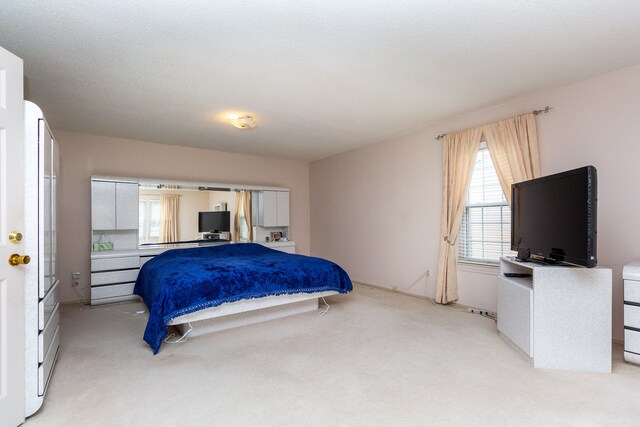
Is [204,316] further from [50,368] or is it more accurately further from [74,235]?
[74,235]

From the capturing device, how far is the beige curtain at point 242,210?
20.2 ft

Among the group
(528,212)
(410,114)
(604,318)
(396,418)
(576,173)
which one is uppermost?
(410,114)

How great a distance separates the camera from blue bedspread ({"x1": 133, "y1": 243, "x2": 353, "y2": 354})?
9.78 feet

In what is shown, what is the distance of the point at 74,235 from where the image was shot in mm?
4867

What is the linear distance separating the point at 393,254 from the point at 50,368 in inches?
171

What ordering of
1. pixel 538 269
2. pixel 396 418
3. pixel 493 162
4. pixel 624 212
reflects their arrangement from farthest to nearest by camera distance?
pixel 493 162 → pixel 624 212 → pixel 538 269 → pixel 396 418

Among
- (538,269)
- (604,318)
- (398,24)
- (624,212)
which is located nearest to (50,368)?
(398,24)

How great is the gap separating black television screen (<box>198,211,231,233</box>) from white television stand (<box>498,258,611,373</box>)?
15.7ft

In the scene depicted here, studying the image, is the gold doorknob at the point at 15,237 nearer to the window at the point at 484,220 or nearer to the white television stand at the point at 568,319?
the white television stand at the point at 568,319

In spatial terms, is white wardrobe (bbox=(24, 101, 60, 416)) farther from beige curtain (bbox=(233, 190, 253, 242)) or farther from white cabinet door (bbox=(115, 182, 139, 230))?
beige curtain (bbox=(233, 190, 253, 242))

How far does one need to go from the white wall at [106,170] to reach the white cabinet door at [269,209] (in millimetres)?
388

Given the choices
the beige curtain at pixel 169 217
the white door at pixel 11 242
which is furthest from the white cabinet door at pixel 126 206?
the white door at pixel 11 242

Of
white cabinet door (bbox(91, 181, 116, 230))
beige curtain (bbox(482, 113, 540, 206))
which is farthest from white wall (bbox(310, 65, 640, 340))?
white cabinet door (bbox(91, 181, 116, 230))

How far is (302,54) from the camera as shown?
8.84 feet
